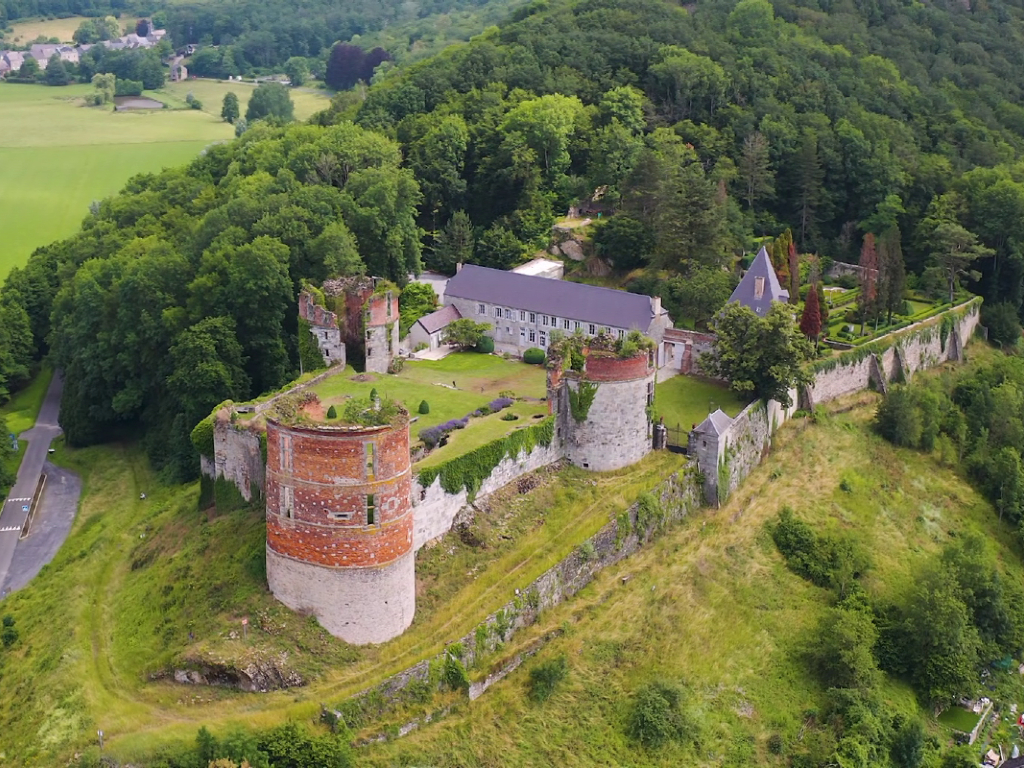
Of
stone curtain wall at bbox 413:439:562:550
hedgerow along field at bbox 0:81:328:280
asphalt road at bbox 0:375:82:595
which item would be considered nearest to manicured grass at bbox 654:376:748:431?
stone curtain wall at bbox 413:439:562:550

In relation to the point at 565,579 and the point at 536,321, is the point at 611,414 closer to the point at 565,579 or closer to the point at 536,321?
the point at 565,579

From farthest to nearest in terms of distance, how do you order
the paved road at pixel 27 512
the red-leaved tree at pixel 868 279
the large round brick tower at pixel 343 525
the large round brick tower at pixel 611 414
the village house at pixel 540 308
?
the red-leaved tree at pixel 868 279 < the village house at pixel 540 308 < the paved road at pixel 27 512 < the large round brick tower at pixel 611 414 < the large round brick tower at pixel 343 525

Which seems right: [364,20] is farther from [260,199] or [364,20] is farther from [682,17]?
[260,199]

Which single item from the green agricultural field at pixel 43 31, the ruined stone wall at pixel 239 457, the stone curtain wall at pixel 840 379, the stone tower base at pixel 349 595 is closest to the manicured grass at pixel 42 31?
the green agricultural field at pixel 43 31

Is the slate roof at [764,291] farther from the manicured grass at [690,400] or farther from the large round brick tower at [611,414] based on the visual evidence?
the large round brick tower at [611,414]

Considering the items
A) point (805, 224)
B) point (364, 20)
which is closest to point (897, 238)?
point (805, 224)

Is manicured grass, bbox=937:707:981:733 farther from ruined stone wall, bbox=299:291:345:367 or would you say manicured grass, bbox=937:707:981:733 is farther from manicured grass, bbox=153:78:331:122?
manicured grass, bbox=153:78:331:122

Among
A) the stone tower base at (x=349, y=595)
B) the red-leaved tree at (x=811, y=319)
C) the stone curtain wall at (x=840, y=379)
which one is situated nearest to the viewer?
the stone tower base at (x=349, y=595)
